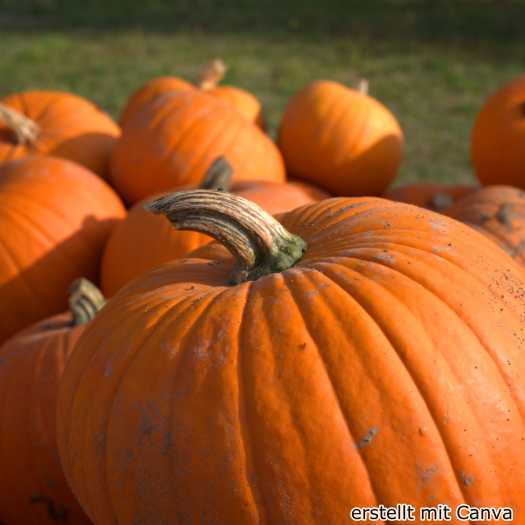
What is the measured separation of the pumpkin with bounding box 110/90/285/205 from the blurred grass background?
10.7 feet

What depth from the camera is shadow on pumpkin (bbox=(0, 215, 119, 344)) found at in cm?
235

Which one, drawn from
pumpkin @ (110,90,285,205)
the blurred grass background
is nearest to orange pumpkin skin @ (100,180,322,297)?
pumpkin @ (110,90,285,205)

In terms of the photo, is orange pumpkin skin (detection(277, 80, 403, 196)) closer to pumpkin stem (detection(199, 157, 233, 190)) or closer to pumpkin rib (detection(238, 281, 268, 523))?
pumpkin stem (detection(199, 157, 233, 190))

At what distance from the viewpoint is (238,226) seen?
4.18ft

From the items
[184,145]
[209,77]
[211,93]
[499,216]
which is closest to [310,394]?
[499,216]

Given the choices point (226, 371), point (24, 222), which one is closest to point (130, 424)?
point (226, 371)

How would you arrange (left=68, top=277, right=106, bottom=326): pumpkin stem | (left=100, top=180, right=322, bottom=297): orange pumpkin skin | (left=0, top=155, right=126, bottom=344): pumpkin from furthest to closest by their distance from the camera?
(left=0, top=155, right=126, bottom=344): pumpkin
(left=100, top=180, right=322, bottom=297): orange pumpkin skin
(left=68, top=277, right=106, bottom=326): pumpkin stem

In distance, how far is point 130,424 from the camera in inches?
42.8

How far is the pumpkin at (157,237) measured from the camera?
211 centimetres

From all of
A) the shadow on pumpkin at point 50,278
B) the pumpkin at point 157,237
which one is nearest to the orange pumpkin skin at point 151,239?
the pumpkin at point 157,237

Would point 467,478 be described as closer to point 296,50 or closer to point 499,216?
point 499,216

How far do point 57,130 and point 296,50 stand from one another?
732 centimetres

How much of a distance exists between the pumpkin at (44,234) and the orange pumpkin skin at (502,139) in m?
2.15

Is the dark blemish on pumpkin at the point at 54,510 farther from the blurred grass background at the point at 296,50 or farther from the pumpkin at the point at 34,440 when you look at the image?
the blurred grass background at the point at 296,50
